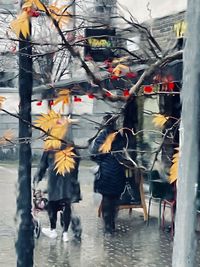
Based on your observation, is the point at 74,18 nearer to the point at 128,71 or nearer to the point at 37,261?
the point at 128,71

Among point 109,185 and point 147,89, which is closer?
point 147,89

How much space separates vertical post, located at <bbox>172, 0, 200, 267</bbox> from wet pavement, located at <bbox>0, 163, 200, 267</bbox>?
4.99m

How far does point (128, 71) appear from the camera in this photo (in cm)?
541

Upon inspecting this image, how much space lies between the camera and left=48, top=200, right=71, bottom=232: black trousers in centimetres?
985

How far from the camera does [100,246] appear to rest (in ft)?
31.7

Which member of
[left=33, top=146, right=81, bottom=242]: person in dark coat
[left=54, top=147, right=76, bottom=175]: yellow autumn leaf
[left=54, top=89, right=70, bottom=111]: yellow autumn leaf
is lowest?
[left=33, top=146, right=81, bottom=242]: person in dark coat

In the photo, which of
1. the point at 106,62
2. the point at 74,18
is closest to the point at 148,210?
the point at 106,62

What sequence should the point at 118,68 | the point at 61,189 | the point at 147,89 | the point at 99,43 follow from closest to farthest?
the point at 147,89 < the point at 118,68 < the point at 99,43 < the point at 61,189

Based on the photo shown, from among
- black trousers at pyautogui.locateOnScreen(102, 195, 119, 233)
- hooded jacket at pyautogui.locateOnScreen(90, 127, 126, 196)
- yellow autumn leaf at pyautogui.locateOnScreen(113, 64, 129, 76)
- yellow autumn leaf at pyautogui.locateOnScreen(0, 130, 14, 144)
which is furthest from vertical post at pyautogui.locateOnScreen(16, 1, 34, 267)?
black trousers at pyautogui.locateOnScreen(102, 195, 119, 233)

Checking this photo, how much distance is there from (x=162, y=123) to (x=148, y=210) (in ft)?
22.3

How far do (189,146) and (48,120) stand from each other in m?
1.42

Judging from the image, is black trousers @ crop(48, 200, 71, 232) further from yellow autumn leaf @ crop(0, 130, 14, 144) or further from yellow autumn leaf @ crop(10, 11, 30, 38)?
yellow autumn leaf @ crop(10, 11, 30, 38)

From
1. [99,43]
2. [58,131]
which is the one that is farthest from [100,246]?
[58,131]

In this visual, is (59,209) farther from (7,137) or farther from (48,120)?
(48,120)
